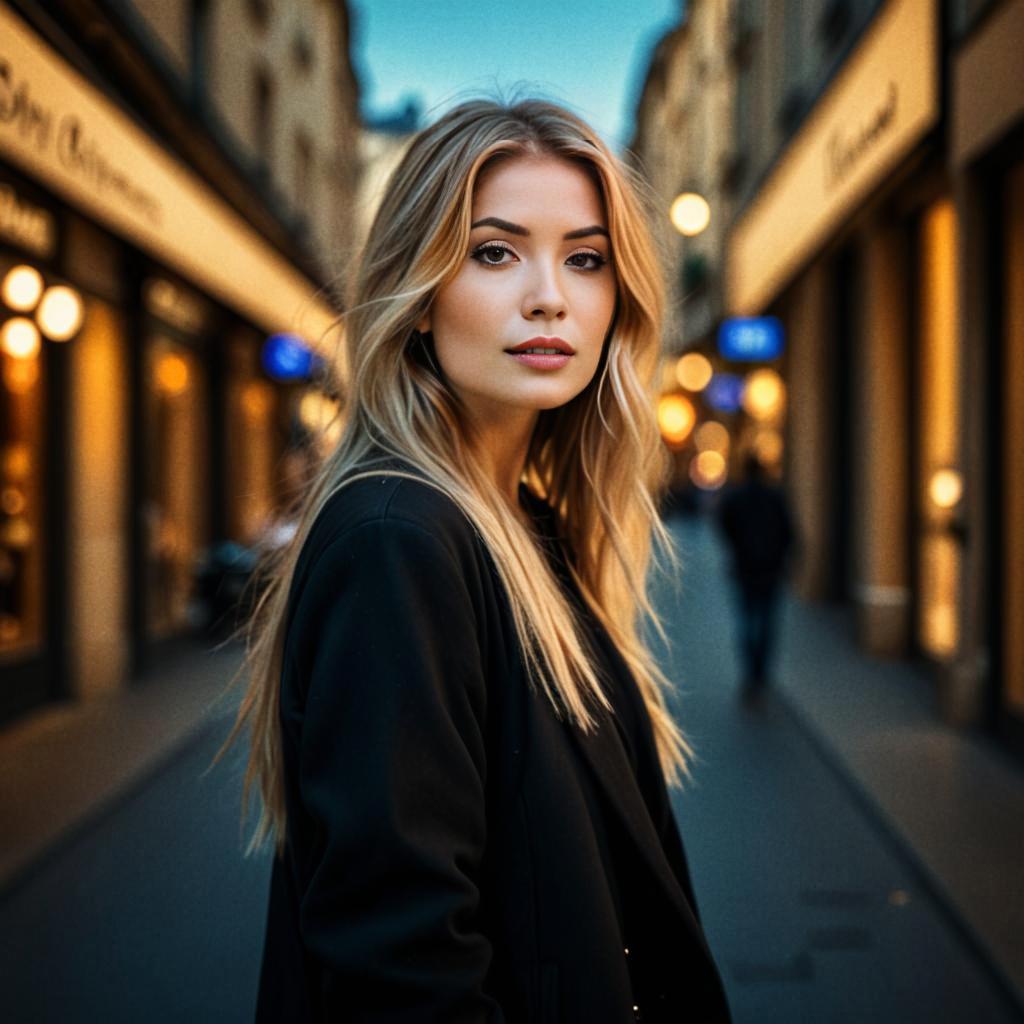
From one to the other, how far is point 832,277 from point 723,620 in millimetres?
4412

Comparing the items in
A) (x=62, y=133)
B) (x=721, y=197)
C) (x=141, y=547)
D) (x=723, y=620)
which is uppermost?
(x=721, y=197)

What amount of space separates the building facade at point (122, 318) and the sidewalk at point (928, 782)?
10.0 feet

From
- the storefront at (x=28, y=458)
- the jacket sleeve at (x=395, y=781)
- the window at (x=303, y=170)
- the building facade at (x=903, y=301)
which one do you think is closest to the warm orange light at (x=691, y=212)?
the building facade at (x=903, y=301)

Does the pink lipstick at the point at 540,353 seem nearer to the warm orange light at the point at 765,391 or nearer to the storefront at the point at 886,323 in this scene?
the storefront at the point at 886,323

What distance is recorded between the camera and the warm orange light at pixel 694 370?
1043 inches

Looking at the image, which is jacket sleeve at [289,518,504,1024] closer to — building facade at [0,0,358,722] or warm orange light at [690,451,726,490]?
building facade at [0,0,358,722]

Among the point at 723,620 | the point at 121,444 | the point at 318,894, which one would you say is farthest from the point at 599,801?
the point at 723,620

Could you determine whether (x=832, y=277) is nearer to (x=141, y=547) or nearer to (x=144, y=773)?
(x=141, y=547)

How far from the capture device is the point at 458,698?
3.81 ft

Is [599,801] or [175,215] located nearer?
[599,801]

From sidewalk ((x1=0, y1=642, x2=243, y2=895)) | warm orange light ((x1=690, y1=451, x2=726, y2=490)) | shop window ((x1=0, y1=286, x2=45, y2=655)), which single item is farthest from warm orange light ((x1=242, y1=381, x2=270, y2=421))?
warm orange light ((x1=690, y1=451, x2=726, y2=490))

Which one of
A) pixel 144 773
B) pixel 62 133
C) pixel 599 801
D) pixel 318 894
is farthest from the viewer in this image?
pixel 62 133

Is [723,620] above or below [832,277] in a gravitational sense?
below

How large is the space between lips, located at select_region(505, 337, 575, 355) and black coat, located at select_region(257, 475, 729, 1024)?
0.26 m
